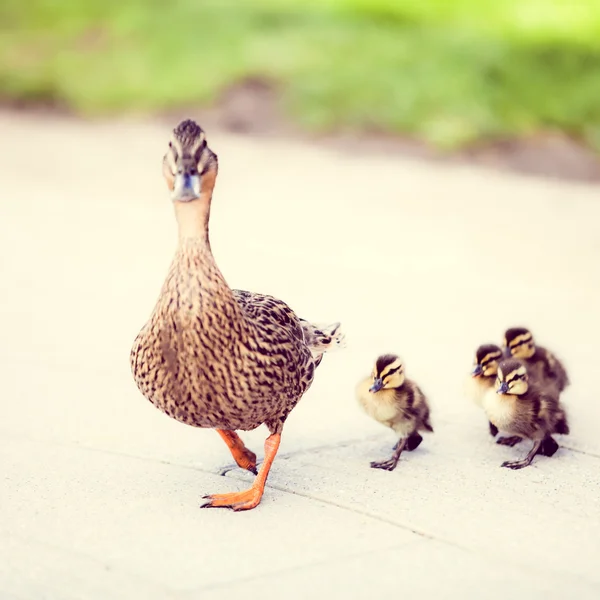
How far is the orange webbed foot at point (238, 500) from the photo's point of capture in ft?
14.5

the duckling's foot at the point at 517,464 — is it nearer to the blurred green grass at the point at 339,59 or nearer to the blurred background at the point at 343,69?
the blurred background at the point at 343,69

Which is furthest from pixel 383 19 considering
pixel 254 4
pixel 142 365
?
pixel 142 365

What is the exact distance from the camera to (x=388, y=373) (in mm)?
5137

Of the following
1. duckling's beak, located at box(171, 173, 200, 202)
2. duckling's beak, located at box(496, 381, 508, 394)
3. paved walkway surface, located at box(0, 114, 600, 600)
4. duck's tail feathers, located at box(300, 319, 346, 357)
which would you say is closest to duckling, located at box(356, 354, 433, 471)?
paved walkway surface, located at box(0, 114, 600, 600)

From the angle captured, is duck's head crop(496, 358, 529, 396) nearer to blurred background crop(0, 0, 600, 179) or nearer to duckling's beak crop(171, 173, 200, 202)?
duckling's beak crop(171, 173, 200, 202)

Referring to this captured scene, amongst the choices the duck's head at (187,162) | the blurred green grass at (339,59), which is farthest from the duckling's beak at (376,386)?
the blurred green grass at (339,59)

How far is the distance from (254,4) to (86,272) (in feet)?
27.7

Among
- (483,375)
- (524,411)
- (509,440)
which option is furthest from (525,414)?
(483,375)

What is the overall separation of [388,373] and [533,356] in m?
0.84

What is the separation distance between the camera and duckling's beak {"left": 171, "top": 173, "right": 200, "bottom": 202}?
4.00 metres

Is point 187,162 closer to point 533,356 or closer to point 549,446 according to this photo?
point 549,446

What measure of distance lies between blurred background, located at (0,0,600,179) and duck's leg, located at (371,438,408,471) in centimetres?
585

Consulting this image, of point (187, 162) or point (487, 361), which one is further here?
point (487, 361)

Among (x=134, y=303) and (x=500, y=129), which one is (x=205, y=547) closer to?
(x=134, y=303)
